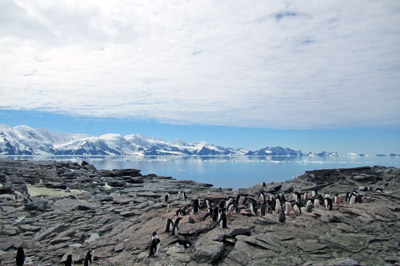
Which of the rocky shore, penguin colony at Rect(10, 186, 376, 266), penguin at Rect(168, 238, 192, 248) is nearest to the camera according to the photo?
the rocky shore

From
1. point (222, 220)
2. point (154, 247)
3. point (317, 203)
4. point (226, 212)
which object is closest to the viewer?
point (154, 247)

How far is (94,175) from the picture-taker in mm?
28516

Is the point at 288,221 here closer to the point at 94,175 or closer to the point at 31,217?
the point at 31,217

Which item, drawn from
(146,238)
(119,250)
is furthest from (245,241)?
(119,250)

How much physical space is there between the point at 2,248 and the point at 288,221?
37.3 feet

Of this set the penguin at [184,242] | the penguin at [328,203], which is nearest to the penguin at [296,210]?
the penguin at [328,203]

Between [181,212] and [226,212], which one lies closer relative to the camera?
[226,212]

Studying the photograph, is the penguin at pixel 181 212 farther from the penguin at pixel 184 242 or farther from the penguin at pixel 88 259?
the penguin at pixel 88 259

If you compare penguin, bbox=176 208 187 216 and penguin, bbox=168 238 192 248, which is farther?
penguin, bbox=176 208 187 216

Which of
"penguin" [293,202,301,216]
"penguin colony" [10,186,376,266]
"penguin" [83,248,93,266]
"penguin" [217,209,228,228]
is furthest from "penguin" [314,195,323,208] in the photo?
"penguin" [83,248,93,266]

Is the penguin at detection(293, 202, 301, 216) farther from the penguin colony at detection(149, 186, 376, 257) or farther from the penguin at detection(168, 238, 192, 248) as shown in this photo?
the penguin at detection(168, 238, 192, 248)

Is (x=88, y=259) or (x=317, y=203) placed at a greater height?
(x=317, y=203)

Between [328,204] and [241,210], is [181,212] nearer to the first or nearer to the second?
[241,210]

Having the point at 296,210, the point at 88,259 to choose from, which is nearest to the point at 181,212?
the point at 88,259
